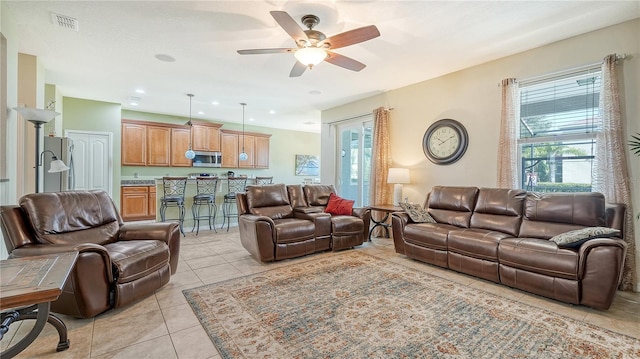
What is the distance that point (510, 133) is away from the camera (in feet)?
12.1

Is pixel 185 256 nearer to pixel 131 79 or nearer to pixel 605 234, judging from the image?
pixel 131 79

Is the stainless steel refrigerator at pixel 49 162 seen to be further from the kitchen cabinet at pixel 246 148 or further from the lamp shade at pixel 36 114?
the kitchen cabinet at pixel 246 148

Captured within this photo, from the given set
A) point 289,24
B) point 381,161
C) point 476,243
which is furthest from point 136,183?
point 476,243

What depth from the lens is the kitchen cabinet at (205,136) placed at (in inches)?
306

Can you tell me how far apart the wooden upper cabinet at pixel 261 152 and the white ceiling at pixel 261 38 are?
355cm

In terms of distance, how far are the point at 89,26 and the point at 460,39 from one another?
4.14 meters

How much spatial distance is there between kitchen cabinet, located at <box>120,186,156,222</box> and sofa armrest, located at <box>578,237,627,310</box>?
7.89 metres

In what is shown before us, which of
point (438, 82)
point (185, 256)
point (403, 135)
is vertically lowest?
point (185, 256)

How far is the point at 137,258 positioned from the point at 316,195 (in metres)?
2.87

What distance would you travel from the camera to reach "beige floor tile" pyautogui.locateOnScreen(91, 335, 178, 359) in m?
1.77

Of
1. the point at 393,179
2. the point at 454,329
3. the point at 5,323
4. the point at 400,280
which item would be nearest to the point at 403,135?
the point at 393,179

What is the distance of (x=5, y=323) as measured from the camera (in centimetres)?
170

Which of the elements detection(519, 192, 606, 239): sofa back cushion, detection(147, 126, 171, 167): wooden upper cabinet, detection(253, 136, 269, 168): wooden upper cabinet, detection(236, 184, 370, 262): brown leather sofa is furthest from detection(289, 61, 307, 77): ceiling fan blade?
detection(253, 136, 269, 168): wooden upper cabinet

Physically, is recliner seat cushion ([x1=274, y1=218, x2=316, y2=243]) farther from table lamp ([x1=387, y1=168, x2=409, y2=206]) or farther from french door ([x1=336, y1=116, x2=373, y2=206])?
french door ([x1=336, y1=116, x2=373, y2=206])
